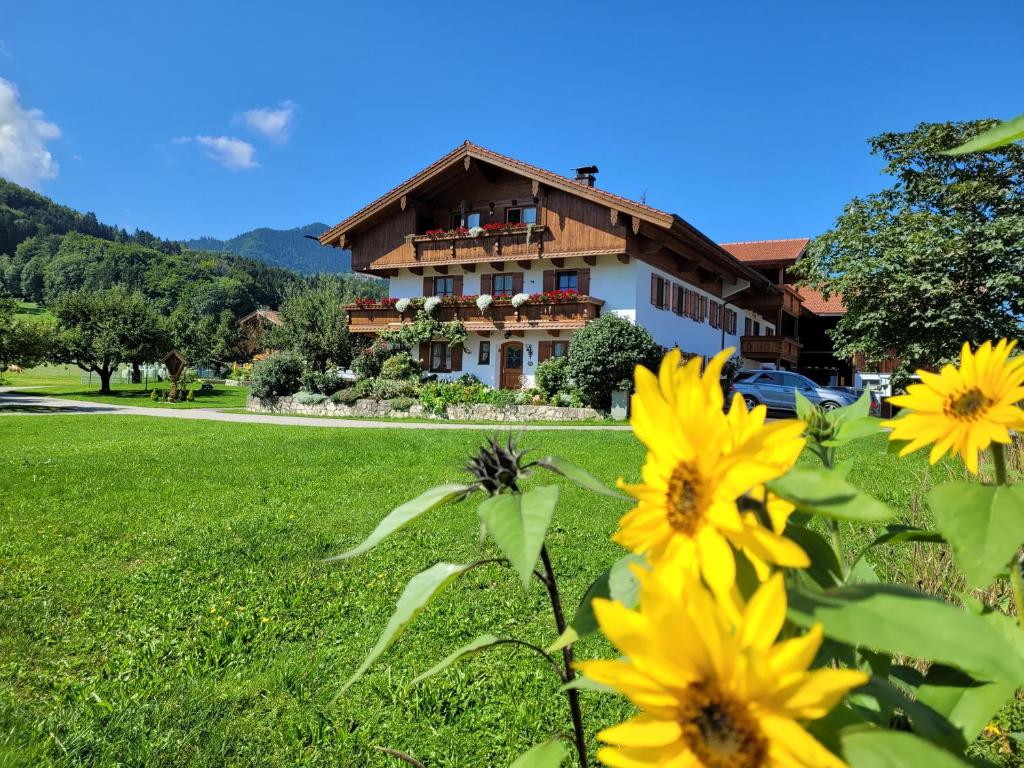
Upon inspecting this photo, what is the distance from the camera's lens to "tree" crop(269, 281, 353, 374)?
25.8 meters

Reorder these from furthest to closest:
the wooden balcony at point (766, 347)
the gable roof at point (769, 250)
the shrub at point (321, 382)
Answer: the gable roof at point (769, 250) < the wooden balcony at point (766, 347) < the shrub at point (321, 382)

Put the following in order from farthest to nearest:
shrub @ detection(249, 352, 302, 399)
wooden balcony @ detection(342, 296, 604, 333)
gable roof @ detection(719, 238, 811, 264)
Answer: gable roof @ detection(719, 238, 811, 264)
shrub @ detection(249, 352, 302, 399)
wooden balcony @ detection(342, 296, 604, 333)

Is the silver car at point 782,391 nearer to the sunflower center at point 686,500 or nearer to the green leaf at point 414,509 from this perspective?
the green leaf at point 414,509

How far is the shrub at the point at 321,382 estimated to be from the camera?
24938 millimetres

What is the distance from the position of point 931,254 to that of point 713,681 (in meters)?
20.0

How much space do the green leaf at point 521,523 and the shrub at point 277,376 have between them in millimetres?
26034

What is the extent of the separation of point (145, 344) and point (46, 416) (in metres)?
18.0

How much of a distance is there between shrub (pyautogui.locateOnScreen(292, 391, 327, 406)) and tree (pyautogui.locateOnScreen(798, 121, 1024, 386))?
1709 cm

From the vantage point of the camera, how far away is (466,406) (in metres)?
21.4

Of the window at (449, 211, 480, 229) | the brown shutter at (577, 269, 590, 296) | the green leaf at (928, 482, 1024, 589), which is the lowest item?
the green leaf at (928, 482, 1024, 589)

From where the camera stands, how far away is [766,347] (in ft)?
92.8

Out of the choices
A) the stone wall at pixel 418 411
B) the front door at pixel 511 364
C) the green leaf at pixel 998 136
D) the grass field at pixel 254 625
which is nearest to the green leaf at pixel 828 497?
the green leaf at pixel 998 136

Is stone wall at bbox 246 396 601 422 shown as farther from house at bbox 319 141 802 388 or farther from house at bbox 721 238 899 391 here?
house at bbox 721 238 899 391

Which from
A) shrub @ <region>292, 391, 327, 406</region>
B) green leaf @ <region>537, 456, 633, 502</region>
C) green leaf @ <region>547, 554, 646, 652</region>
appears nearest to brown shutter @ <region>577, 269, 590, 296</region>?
shrub @ <region>292, 391, 327, 406</region>
